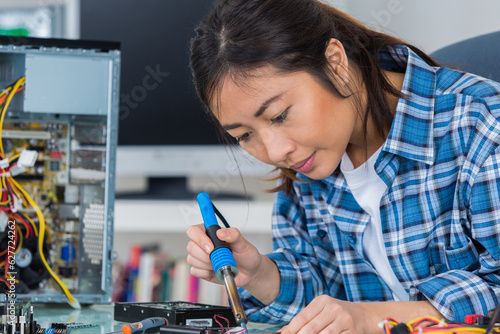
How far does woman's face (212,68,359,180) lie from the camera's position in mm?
727

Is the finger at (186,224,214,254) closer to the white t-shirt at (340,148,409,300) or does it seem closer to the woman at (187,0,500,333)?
the woman at (187,0,500,333)

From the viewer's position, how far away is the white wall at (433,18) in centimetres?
145

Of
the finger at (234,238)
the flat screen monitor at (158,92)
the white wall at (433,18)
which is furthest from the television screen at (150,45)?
the finger at (234,238)

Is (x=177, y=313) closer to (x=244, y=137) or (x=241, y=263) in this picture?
(x=241, y=263)

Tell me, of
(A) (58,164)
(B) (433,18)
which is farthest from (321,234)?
(B) (433,18)

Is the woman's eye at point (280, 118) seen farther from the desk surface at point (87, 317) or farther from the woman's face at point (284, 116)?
the desk surface at point (87, 317)

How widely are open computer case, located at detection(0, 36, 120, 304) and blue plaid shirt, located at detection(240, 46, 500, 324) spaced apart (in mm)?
279

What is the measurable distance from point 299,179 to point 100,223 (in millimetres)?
344

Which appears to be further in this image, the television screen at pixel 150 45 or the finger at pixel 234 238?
the television screen at pixel 150 45

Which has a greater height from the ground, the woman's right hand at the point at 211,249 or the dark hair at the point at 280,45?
the dark hair at the point at 280,45

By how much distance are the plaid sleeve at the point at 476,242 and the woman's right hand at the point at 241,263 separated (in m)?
0.22

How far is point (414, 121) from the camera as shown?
2.67ft

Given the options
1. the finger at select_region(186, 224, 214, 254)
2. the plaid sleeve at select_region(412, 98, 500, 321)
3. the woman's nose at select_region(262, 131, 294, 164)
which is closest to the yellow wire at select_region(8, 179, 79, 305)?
the finger at select_region(186, 224, 214, 254)

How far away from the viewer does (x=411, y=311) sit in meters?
0.68
